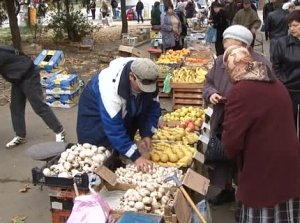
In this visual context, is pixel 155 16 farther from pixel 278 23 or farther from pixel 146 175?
pixel 146 175

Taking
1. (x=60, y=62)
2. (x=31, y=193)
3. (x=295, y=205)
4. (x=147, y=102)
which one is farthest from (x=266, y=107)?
(x=60, y=62)

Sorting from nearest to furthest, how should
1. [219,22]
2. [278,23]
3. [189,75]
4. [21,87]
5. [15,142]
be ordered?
[21,87]
[15,142]
[189,75]
[278,23]
[219,22]

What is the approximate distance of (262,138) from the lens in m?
2.90

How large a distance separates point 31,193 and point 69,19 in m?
14.3

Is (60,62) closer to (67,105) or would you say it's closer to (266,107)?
(67,105)

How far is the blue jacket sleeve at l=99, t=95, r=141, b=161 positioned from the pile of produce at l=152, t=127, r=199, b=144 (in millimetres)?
1222

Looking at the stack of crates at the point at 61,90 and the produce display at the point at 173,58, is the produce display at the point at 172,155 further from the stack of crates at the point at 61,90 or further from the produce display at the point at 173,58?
the produce display at the point at 173,58

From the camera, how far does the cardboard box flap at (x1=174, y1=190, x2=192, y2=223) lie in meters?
3.36

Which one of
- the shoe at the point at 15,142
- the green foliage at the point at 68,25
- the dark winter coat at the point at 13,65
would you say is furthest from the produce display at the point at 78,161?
the green foliage at the point at 68,25

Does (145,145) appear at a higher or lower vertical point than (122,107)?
lower

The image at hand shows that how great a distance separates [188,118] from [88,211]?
10.9ft

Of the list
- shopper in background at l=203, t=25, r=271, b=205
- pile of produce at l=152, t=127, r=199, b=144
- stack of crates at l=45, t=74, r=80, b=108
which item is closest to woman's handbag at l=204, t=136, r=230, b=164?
shopper in background at l=203, t=25, r=271, b=205

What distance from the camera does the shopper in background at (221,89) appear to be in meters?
4.14

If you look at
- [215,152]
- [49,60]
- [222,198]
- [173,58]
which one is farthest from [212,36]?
[215,152]
